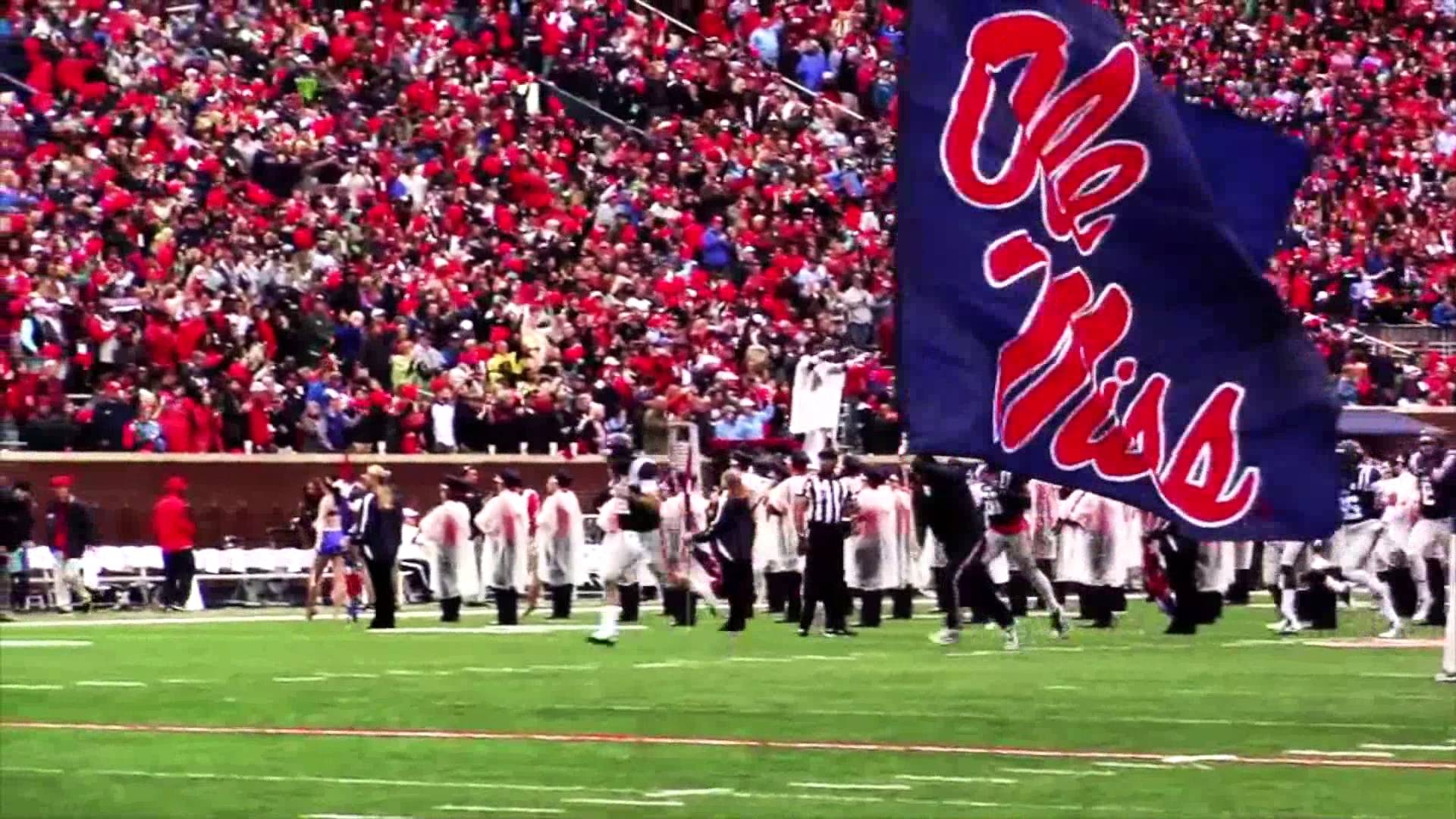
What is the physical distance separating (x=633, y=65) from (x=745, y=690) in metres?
32.6

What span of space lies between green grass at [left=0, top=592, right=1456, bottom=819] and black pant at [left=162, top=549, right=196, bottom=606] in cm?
745

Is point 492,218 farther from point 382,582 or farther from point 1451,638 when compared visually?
point 1451,638

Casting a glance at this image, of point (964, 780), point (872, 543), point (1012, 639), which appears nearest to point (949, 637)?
point (1012, 639)

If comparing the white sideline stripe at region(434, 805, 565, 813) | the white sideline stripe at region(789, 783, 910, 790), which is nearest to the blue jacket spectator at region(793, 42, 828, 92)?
the white sideline stripe at region(789, 783, 910, 790)

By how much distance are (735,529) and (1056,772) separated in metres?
17.6

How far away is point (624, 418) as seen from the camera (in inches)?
1795

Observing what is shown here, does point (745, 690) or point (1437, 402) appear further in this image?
point (1437, 402)

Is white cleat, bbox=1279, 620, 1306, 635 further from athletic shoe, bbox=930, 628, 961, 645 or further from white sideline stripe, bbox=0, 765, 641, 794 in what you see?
white sideline stripe, bbox=0, 765, 641, 794

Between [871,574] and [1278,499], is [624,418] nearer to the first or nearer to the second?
[871,574]

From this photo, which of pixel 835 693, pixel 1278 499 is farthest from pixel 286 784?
pixel 835 693

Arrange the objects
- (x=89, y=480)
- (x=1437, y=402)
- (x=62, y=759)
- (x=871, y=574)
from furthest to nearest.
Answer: (x=1437, y=402)
(x=89, y=480)
(x=871, y=574)
(x=62, y=759)

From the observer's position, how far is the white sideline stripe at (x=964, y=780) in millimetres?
16422

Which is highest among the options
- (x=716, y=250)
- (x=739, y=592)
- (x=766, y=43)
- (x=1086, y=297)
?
(x=766, y=43)

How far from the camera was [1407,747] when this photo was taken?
18.5 metres
